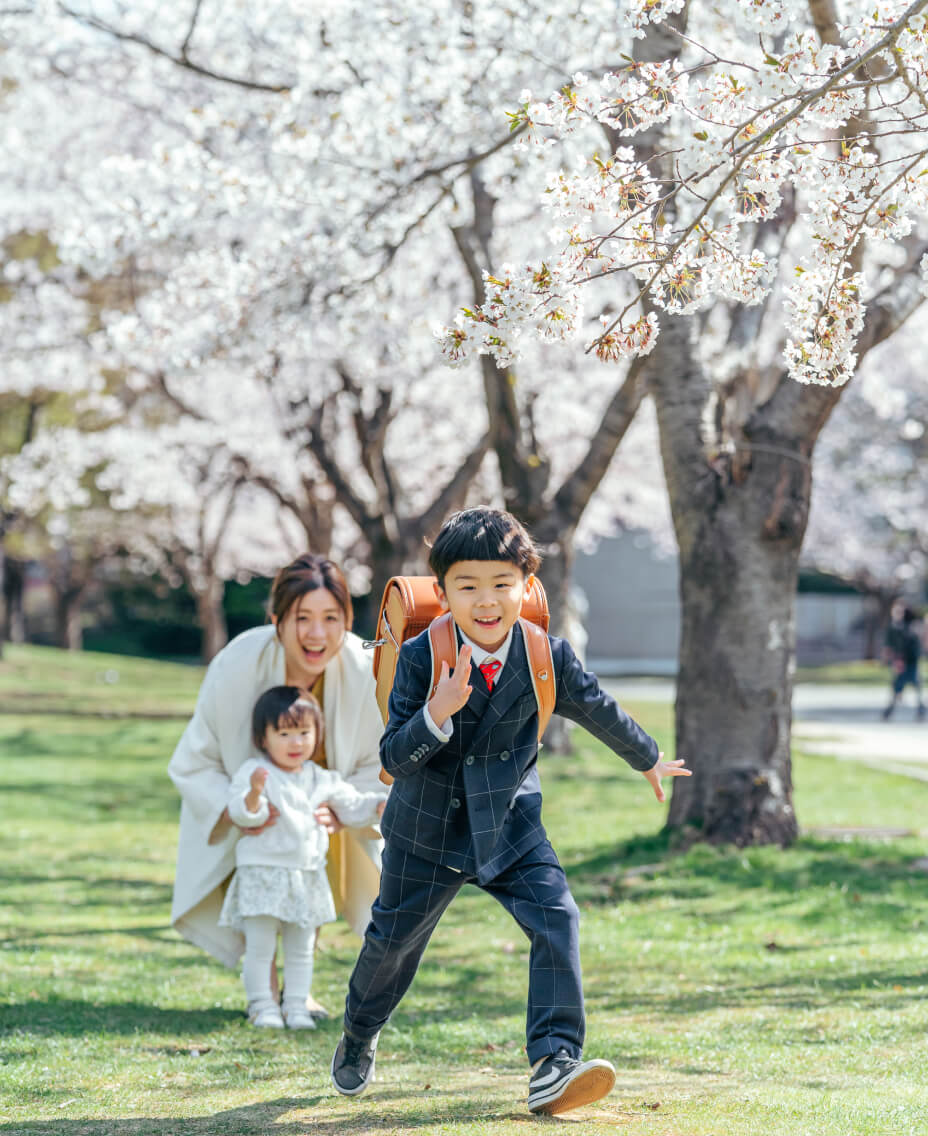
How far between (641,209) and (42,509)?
28.7 m

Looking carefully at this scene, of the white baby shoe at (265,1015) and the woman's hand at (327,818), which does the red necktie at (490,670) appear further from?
the white baby shoe at (265,1015)

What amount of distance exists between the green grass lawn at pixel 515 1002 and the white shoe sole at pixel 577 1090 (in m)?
0.05

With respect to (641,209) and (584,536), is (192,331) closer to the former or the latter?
(641,209)

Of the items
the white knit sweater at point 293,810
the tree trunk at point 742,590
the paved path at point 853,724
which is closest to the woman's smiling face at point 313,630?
the white knit sweater at point 293,810

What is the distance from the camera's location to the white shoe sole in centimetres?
351

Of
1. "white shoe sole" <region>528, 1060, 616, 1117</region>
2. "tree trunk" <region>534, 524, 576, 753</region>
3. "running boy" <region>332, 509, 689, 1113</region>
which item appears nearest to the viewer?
"white shoe sole" <region>528, 1060, 616, 1117</region>

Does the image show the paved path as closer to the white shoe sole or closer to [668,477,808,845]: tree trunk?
[668,477,808,845]: tree trunk

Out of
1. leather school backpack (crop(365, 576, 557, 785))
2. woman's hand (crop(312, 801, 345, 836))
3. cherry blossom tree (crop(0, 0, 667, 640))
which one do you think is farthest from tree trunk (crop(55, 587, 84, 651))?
leather school backpack (crop(365, 576, 557, 785))

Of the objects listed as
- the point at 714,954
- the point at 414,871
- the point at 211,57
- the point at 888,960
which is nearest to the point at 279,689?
the point at 414,871

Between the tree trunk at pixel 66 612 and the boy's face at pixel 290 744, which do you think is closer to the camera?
the boy's face at pixel 290 744

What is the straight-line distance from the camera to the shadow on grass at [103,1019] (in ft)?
17.4

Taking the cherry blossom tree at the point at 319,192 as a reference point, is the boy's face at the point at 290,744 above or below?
below

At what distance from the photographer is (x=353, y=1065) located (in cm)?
404

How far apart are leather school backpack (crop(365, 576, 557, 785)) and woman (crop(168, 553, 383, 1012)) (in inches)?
31.0
